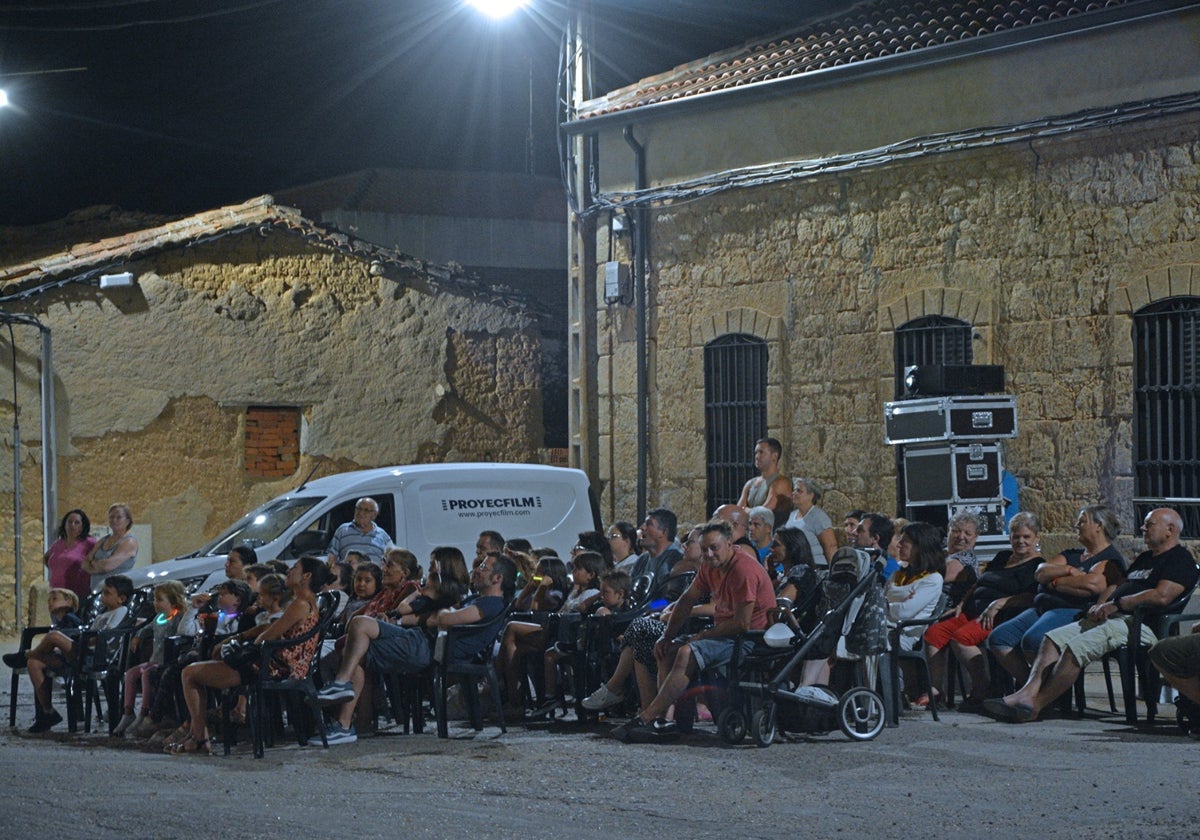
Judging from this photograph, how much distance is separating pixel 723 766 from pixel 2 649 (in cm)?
1120

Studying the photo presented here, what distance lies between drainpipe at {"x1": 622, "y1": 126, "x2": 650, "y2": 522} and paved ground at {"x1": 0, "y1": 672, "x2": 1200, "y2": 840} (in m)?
8.06

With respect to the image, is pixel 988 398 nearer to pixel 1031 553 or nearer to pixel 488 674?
pixel 1031 553

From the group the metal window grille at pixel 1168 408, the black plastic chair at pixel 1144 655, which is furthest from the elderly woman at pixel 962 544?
the metal window grille at pixel 1168 408

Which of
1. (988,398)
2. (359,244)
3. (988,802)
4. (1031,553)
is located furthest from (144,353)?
(988,802)

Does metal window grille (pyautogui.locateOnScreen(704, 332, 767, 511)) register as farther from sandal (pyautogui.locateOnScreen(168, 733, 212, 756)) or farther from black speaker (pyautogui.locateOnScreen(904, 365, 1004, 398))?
sandal (pyautogui.locateOnScreen(168, 733, 212, 756))

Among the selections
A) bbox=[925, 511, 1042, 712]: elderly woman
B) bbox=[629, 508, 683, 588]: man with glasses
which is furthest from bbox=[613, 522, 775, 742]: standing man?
bbox=[925, 511, 1042, 712]: elderly woman

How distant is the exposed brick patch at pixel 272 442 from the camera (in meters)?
19.3

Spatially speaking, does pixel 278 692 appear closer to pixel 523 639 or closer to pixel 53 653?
pixel 523 639

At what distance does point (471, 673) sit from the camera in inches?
405

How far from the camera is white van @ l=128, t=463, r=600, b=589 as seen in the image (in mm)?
14219

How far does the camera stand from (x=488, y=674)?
10344 millimetres

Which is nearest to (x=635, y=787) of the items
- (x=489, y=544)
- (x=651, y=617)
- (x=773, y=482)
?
(x=651, y=617)

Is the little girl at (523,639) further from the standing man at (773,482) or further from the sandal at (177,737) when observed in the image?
the standing man at (773,482)

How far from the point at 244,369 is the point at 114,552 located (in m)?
5.73
